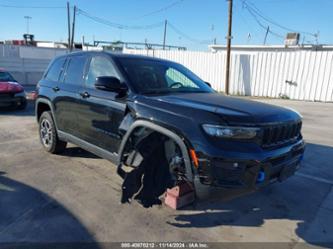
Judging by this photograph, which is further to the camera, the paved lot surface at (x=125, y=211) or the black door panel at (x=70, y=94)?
the black door panel at (x=70, y=94)

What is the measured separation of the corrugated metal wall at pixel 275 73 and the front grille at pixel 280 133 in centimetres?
1428

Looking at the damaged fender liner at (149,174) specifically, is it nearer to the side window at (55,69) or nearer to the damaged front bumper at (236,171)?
the damaged front bumper at (236,171)

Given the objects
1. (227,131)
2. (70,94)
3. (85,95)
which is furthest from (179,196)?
(70,94)

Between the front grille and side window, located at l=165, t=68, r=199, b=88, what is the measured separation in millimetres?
1613

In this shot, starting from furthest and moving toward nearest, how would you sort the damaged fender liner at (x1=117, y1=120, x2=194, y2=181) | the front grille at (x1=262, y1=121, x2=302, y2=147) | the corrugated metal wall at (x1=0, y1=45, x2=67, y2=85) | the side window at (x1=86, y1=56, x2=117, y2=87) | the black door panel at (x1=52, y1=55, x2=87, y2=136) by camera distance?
1. the corrugated metal wall at (x1=0, y1=45, x2=67, y2=85)
2. the black door panel at (x1=52, y1=55, x2=87, y2=136)
3. the side window at (x1=86, y1=56, x2=117, y2=87)
4. the front grille at (x1=262, y1=121, x2=302, y2=147)
5. the damaged fender liner at (x1=117, y1=120, x2=194, y2=181)

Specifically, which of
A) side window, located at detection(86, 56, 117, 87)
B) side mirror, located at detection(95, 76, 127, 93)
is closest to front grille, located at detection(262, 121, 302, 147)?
side mirror, located at detection(95, 76, 127, 93)

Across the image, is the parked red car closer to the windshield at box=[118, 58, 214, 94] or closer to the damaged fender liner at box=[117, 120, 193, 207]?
the windshield at box=[118, 58, 214, 94]

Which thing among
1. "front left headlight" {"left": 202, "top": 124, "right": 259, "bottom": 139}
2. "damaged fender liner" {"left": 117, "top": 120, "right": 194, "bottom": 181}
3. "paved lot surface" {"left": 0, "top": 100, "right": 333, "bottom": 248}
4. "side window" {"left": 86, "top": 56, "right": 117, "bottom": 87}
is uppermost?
"side window" {"left": 86, "top": 56, "right": 117, "bottom": 87}

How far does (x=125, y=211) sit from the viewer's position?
3.61 meters

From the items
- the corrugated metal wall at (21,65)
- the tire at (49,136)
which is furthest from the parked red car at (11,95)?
the corrugated metal wall at (21,65)

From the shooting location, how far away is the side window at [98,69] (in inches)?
161

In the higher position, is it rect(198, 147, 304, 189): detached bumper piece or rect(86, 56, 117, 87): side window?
rect(86, 56, 117, 87): side window

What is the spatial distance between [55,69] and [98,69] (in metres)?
1.59

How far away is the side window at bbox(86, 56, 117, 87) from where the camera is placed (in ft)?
13.4
